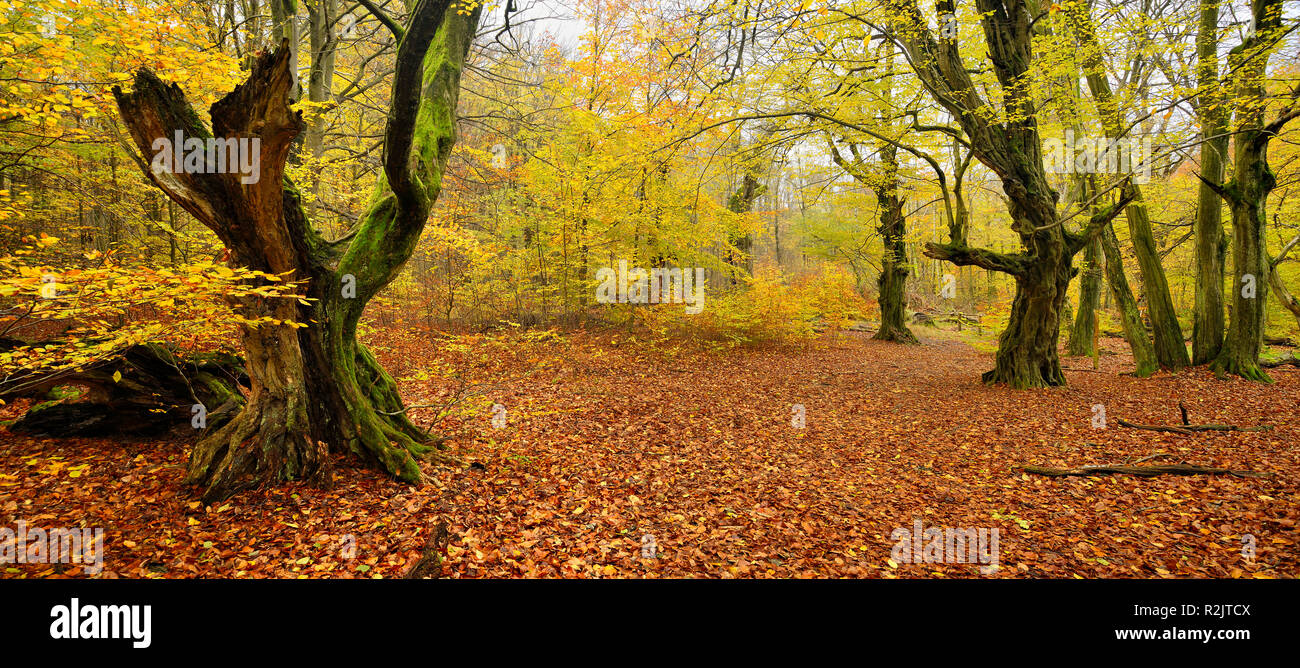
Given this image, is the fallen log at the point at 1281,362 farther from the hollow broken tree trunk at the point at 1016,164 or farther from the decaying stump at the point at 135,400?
the decaying stump at the point at 135,400

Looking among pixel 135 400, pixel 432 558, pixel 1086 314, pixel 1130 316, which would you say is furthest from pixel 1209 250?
pixel 135 400

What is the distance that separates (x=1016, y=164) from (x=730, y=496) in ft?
28.2

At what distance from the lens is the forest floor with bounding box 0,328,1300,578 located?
11.8ft

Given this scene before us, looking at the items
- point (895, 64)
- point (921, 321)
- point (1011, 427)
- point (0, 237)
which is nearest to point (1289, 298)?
point (1011, 427)

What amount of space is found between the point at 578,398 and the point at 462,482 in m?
4.23

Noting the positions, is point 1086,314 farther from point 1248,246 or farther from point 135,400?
point 135,400

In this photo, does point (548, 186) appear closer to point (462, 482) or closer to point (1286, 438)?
point (462, 482)

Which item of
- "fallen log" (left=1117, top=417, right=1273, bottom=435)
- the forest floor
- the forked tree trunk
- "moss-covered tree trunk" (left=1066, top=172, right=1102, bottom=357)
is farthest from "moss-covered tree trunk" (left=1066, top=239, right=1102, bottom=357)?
"fallen log" (left=1117, top=417, right=1273, bottom=435)

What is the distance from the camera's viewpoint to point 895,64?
1012 cm

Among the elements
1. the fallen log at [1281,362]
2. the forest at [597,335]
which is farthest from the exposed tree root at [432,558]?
the fallen log at [1281,362]

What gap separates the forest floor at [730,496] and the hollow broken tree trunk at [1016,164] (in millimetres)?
1378

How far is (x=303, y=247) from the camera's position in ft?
14.8

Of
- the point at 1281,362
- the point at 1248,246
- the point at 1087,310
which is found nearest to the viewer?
the point at 1248,246

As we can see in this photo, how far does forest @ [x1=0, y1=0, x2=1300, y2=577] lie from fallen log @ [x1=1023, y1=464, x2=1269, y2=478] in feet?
0.13
